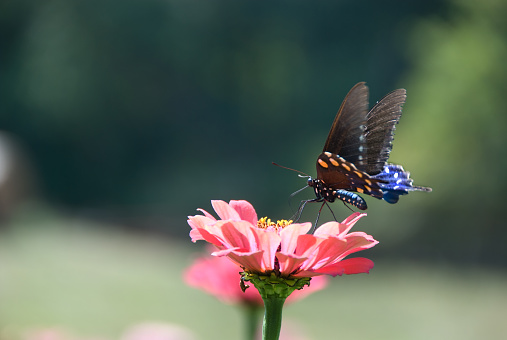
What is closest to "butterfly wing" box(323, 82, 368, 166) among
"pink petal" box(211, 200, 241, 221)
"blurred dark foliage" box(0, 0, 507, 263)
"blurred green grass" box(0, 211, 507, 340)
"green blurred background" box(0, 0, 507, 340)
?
"pink petal" box(211, 200, 241, 221)

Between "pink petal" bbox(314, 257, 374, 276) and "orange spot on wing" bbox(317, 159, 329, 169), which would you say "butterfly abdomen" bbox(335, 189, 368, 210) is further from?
"pink petal" bbox(314, 257, 374, 276)

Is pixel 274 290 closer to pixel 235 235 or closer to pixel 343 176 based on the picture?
pixel 235 235

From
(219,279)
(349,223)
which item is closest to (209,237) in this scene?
(349,223)

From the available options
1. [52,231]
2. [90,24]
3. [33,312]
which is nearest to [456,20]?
[33,312]

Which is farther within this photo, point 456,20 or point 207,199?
point 207,199

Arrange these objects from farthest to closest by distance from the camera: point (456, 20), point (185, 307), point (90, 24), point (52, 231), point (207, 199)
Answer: point (90, 24) → point (207, 199) → point (52, 231) → point (456, 20) → point (185, 307)

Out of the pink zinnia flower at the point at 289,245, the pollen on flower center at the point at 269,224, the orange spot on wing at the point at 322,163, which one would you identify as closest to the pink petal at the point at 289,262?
the pink zinnia flower at the point at 289,245

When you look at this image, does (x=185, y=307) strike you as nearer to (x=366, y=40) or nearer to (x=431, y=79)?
(x=431, y=79)

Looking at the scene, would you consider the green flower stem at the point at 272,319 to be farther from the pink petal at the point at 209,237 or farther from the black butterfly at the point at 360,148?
the black butterfly at the point at 360,148
